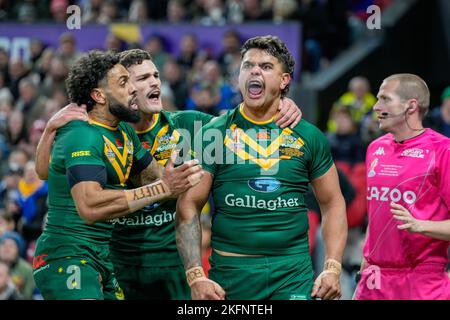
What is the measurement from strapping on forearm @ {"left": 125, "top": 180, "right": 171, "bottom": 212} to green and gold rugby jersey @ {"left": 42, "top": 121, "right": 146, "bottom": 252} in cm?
29

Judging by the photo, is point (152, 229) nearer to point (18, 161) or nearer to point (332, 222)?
point (332, 222)

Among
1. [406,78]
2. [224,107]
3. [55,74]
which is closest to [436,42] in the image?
[224,107]

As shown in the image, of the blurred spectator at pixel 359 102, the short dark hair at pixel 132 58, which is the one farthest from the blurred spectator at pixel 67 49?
the short dark hair at pixel 132 58

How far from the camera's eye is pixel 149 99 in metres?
6.90

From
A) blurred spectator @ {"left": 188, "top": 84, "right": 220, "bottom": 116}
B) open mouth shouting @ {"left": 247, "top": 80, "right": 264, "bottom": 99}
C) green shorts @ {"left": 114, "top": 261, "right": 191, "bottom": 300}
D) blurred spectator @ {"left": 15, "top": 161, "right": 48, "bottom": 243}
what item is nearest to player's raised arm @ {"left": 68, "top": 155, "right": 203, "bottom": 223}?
open mouth shouting @ {"left": 247, "top": 80, "right": 264, "bottom": 99}

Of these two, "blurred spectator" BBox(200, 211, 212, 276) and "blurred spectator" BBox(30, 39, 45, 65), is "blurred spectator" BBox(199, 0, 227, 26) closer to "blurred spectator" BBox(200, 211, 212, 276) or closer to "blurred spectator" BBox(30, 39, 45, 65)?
"blurred spectator" BBox(30, 39, 45, 65)

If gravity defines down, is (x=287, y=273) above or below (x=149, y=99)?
below

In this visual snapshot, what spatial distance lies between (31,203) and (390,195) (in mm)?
5853

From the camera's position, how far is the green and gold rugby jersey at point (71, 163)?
6.04m

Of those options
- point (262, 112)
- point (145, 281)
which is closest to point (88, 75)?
point (262, 112)

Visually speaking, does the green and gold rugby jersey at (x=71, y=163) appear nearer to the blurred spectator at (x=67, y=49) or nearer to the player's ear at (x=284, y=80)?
the player's ear at (x=284, y=80)
